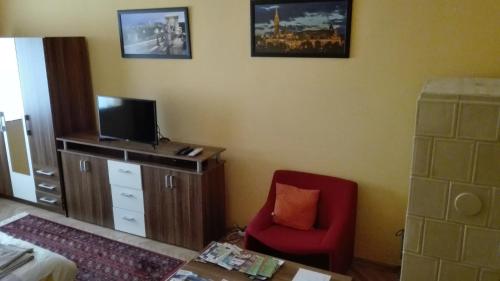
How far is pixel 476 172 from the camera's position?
982 millimetres

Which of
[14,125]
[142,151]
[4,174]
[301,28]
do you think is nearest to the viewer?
[301,28]

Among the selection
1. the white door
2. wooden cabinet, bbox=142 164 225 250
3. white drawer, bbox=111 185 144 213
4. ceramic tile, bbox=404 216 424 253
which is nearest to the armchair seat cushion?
wooden cabinet, bbox=142 164 225 250

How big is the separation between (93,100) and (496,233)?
12.6 feet

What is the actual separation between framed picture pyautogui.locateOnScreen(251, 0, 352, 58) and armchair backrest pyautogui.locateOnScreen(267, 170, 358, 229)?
0.95 metres

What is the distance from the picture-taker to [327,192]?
2.96 meters

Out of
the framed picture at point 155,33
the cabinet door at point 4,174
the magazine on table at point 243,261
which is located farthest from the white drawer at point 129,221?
the cabinet door at point 4,174

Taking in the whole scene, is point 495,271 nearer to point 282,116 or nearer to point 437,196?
point 437,196

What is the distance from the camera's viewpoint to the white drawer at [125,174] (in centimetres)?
331

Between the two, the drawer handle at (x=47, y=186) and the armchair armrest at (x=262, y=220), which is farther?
the drawer handle at (x=47, y=186)

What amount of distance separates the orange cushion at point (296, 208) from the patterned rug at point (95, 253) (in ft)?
2.95

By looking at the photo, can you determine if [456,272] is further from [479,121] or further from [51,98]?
[51,98]

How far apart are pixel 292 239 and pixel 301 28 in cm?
156

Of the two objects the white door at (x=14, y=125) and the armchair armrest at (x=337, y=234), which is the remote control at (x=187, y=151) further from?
the white door at (x=14, y=125)

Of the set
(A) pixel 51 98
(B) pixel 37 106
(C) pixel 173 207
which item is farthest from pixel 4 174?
(C) pixel 173 207
